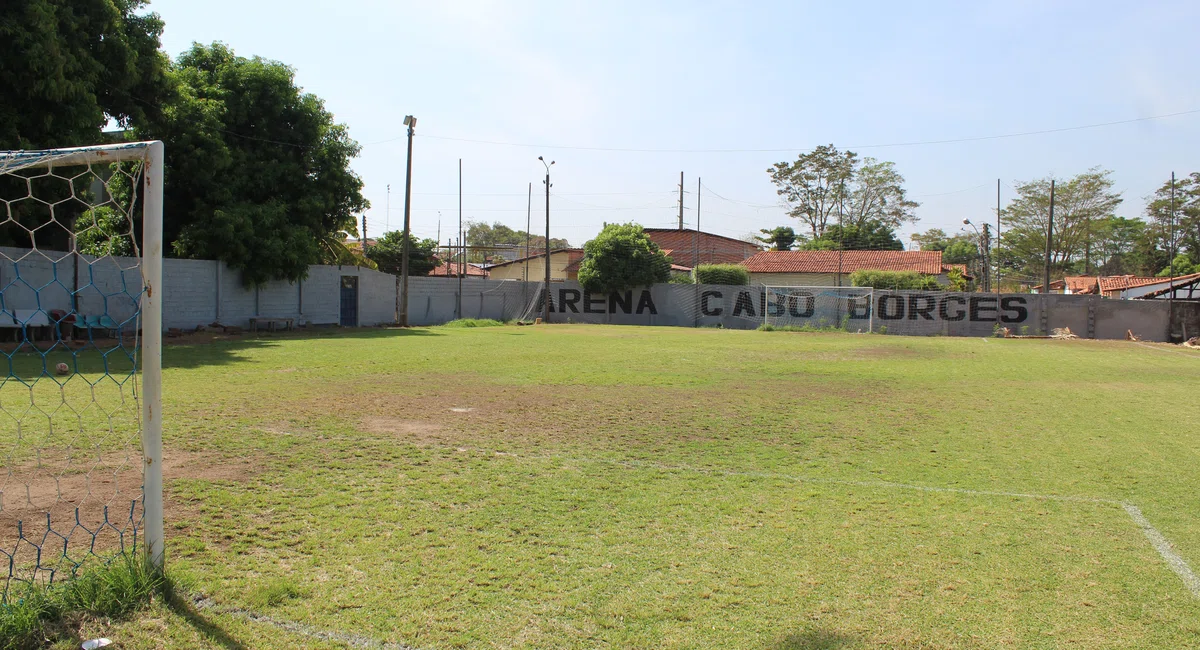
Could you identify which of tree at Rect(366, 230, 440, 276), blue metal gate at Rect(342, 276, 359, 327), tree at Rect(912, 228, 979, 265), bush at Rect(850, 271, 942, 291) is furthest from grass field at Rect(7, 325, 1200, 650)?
tree at Rect(912, 228, 979, 265)

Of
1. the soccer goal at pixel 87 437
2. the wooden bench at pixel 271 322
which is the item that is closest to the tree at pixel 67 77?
the wooden bench at pixel 271 322

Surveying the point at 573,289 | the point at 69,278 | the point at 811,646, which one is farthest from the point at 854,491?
the point at 573,289

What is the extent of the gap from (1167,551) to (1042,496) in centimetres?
118

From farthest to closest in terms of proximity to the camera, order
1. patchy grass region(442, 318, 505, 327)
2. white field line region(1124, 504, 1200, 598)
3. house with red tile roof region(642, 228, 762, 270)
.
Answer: house with red tile roof region(642, 228, 762, 270) < patchy grass region(442, 318, 505, 327) < white field line region(1124, 504, 1200, 598)

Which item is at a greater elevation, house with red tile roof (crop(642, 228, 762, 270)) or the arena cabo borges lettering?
house with red tile roof (crop(642, 228, 762, 270))

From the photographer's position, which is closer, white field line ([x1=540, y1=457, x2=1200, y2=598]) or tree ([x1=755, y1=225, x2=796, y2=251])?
white field line ([x1=540, y1=457, x2=1200, y2=598])

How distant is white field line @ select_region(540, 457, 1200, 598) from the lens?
13.4 ft

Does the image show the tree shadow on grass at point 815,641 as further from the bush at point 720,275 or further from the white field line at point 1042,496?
the bush at point 720,275

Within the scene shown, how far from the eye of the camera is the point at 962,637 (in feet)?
10.7

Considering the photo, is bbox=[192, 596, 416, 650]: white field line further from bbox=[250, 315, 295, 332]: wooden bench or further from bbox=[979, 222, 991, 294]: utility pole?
bbox=[979, 222, 991, 294]: utility pole

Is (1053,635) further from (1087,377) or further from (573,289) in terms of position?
(573,289)

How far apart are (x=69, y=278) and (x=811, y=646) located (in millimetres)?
19203

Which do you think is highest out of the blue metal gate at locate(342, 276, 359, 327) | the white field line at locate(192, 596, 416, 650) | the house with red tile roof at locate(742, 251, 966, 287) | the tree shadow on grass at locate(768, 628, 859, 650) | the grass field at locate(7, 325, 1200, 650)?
the house with red tile roof at locate(742, 251, 966, 287)

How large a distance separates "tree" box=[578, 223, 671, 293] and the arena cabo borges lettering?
0.76m
